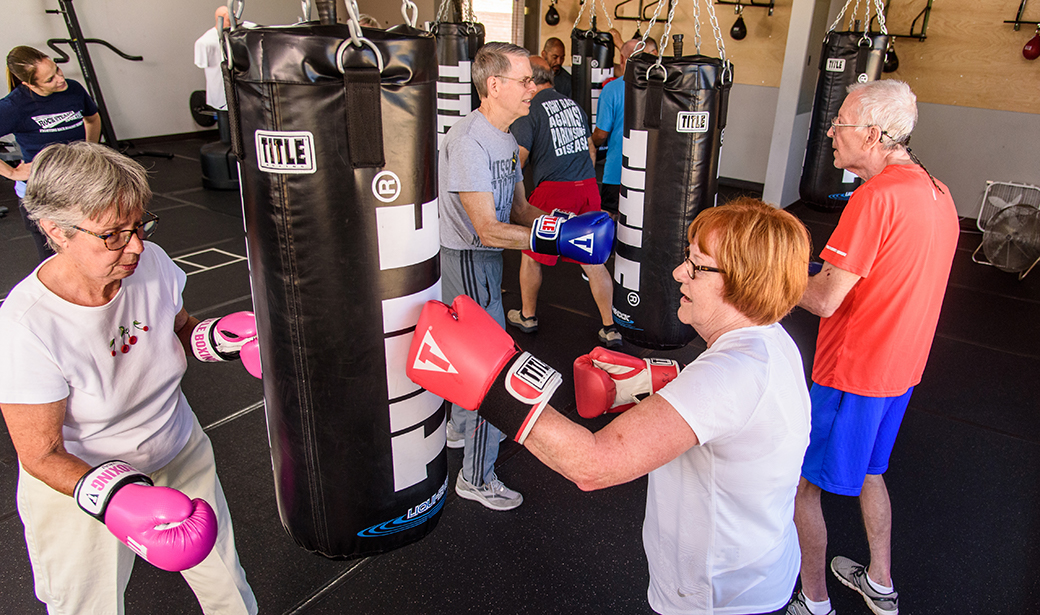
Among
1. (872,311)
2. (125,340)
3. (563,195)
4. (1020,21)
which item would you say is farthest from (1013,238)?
(125,340)

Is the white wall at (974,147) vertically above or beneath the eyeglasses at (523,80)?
beneath

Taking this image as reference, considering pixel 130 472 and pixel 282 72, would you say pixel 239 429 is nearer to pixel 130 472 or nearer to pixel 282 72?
pixel 130 472

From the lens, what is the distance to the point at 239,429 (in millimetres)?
2875

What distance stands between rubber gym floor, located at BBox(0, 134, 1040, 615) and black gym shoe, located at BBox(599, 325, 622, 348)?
Result: 0.07 meters

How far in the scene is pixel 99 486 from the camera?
1.23 meters

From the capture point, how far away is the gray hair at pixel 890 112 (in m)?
1.83

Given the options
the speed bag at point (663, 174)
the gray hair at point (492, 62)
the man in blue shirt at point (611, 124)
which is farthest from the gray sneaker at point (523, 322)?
the gray hair at point (492, 62)

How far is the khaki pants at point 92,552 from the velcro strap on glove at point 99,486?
0.81ft

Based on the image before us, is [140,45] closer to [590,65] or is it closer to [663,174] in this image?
[590,65]

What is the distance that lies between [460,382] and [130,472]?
2.25ft

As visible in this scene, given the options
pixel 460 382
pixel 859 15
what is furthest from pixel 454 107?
pixel 859 15

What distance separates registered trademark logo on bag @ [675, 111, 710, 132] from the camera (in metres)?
2.53

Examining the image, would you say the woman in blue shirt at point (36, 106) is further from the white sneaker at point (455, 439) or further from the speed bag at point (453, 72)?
the white sneaker at point (455, 439)

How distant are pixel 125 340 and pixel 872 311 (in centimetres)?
184
